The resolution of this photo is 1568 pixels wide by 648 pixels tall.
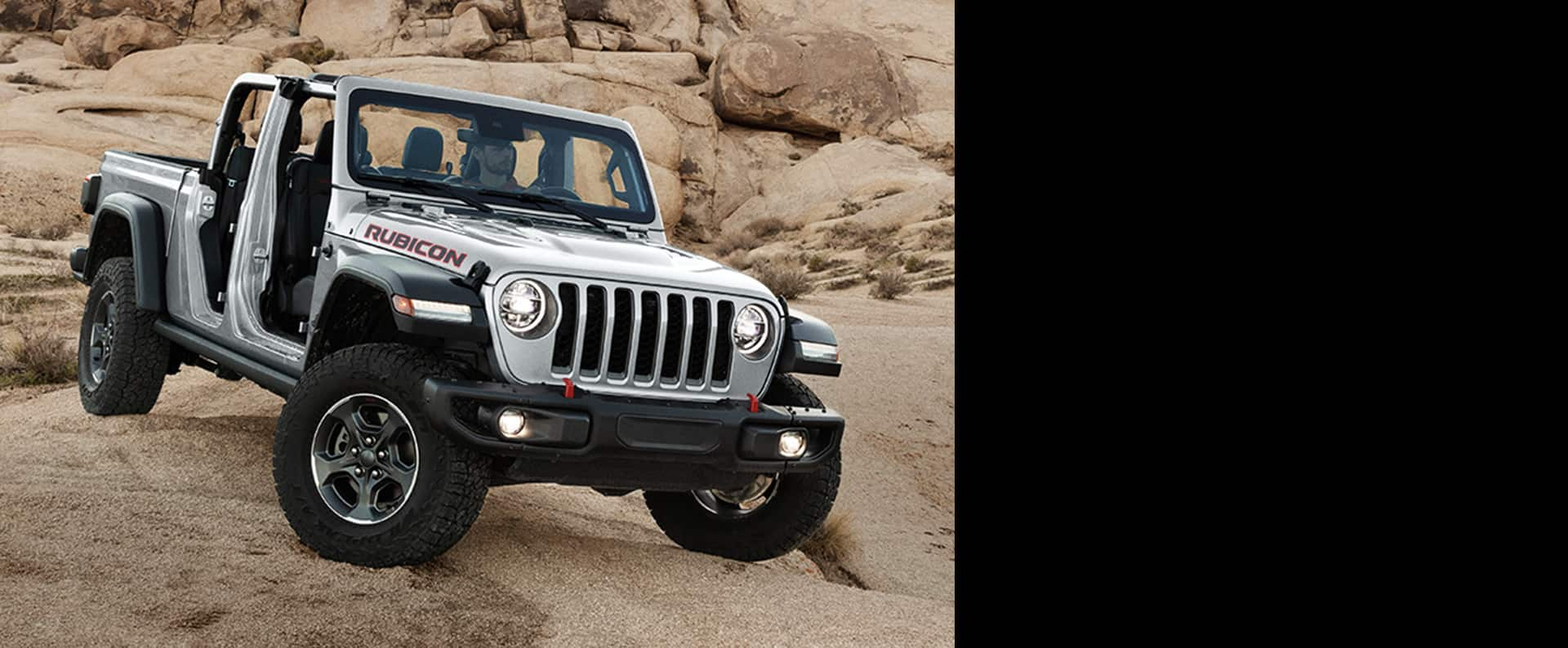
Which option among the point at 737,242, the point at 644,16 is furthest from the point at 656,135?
the point at 644,16

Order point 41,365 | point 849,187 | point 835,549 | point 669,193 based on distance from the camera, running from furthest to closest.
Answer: point 849,187
point 669,193
point 41,365
point 835,549

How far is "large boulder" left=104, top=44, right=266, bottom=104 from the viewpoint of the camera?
29.2 metres

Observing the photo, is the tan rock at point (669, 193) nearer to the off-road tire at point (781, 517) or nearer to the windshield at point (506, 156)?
the windshield at point (506, 156)

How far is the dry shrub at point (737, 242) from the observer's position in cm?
2680

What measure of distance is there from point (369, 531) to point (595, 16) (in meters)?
32.4


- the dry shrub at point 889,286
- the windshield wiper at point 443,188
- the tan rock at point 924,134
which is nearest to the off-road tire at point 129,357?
the windshield wiper at point 443,188

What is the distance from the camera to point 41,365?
984 cm

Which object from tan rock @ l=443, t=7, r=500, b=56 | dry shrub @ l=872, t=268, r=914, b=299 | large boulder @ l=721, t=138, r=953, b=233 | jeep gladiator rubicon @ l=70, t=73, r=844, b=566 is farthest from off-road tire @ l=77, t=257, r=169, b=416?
tan rock @ l=443, t=7, r=500, b=56

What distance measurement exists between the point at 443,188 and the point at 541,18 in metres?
28.9

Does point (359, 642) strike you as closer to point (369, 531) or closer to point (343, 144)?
point (369, 531)

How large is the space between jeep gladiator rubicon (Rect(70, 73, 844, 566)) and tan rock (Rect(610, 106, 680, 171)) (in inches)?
857

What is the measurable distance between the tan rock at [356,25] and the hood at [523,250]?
99.5 feet

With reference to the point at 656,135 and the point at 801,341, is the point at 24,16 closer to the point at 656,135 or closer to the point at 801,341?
the point at 656,135
